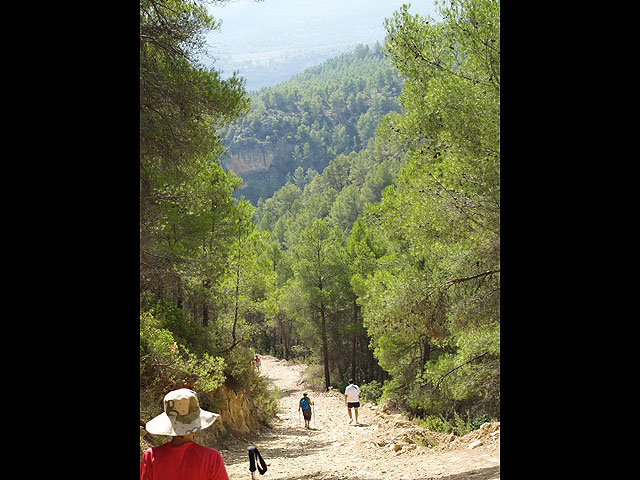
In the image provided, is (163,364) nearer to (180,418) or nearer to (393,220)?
(393,220)

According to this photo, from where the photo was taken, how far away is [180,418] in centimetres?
280

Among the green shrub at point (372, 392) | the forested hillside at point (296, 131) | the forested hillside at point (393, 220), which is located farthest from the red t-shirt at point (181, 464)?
the forested hillside at point (296, 131)

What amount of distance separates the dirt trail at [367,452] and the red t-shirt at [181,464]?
4480 mm

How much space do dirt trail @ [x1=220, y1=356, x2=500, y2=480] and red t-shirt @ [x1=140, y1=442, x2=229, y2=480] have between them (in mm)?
4480

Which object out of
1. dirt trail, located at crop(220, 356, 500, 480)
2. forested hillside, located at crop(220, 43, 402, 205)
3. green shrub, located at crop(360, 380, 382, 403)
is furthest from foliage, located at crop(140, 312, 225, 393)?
forested hillside, located at crop(220, 43, 402, 205)

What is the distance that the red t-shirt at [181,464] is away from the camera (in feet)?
8.67

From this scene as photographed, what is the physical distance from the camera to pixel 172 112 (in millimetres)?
5879

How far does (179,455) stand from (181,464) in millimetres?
44

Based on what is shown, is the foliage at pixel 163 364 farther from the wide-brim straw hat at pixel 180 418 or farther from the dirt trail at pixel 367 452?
the wide-brim straw hat at pixel 180 418

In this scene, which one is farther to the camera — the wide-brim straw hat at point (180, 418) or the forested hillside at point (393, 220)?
the forested hillside at point (393, 220)

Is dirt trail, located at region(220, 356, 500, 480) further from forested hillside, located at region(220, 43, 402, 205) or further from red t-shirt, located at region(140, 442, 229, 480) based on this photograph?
forested hillside, located at region(220, 43, 402, 205)
